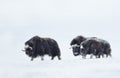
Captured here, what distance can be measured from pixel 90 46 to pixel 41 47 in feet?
15.8

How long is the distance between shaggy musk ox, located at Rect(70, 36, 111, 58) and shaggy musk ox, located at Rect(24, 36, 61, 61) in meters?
1.91

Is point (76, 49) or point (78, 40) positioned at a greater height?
point (78, 40)

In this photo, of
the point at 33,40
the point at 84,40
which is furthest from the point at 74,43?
the point at 33,40

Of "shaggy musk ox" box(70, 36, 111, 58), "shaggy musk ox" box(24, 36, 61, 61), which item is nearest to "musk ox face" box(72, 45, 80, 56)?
"shaggy musk ox" box(70, 36, 111, 58)

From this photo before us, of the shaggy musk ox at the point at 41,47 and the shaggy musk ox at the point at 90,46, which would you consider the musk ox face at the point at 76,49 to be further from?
the shaggy musk ox at the point at 41,47

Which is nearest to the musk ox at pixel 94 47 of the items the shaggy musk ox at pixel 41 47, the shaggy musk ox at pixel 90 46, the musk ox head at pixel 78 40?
the shaggy musk ox at pixel 90 46

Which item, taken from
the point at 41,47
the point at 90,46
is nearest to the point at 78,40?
the point at 90,46

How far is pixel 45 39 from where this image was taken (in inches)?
1829

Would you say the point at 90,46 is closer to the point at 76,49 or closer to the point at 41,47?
the point at 76,49

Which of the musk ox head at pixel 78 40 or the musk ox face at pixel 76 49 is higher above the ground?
the musk ox head at pixel 78 40

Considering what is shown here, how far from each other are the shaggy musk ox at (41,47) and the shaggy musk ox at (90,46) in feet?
6.27

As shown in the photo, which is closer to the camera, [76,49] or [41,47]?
[41,47]

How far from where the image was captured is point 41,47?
149 feet

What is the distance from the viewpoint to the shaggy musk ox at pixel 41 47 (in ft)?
145
